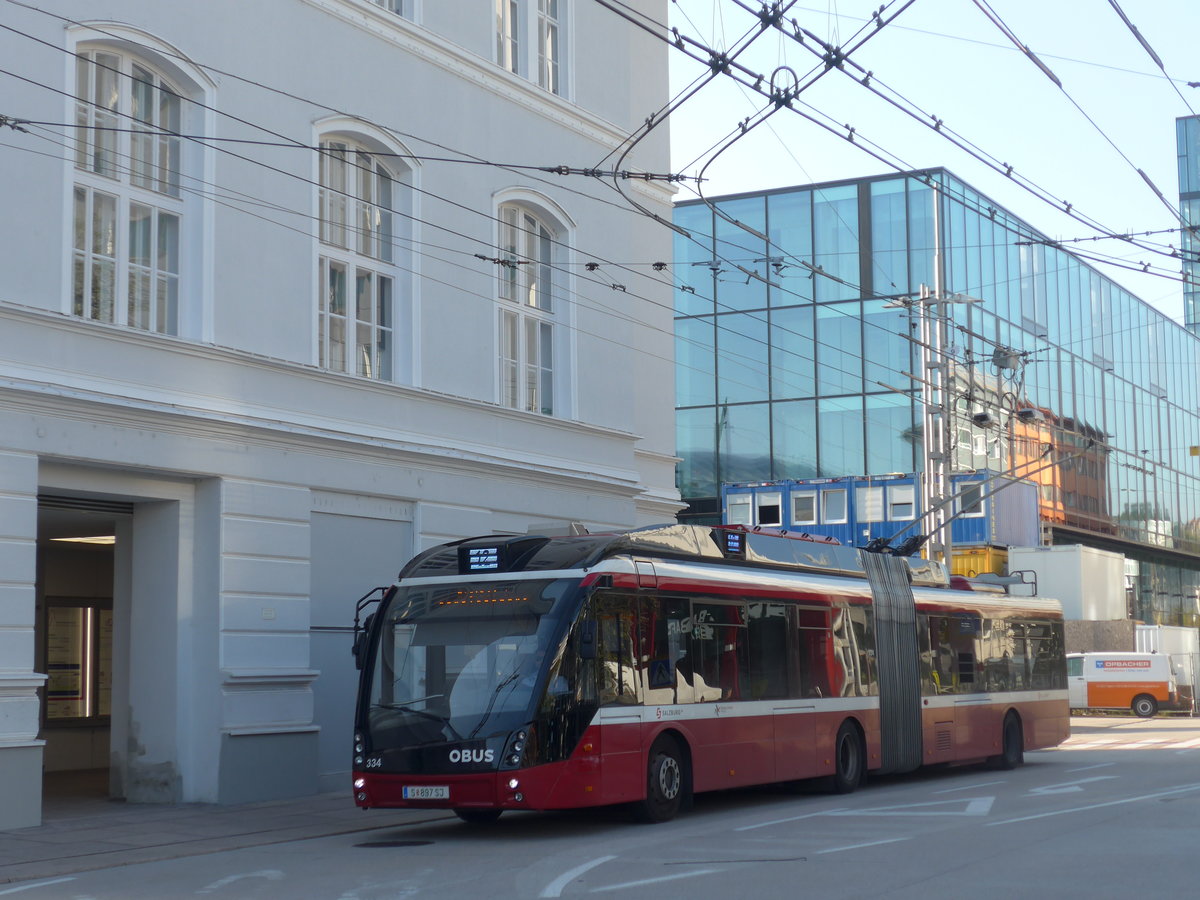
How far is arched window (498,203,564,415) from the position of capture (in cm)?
2361

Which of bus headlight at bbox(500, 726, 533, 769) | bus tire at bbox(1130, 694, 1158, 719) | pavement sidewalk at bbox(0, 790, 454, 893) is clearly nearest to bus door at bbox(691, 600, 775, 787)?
bus headlight at bbox(500, 726, 533, 769)

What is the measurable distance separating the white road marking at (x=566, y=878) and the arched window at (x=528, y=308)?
1175 centimetres

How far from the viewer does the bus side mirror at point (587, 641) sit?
14.7 metres

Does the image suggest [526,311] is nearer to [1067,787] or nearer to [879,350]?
[1067,787]

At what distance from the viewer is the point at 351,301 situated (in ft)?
68.2

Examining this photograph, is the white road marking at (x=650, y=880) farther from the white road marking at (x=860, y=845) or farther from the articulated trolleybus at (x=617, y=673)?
the articulated trolleybus at (x=617, y=673)

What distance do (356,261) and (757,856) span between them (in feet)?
36.4

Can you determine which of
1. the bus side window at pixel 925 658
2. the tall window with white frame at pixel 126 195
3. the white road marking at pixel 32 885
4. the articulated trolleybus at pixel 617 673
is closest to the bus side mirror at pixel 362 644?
the articulated trolleybus at pixel 617 673

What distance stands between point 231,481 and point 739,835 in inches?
297

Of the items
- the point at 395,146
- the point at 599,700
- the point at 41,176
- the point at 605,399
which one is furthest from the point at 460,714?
the point at 605,399

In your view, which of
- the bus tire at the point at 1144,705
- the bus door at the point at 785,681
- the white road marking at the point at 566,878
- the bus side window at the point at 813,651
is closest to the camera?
the white road marking at the point at 566,878

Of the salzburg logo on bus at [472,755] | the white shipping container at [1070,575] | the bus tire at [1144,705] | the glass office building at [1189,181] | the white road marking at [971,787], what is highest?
the glass office building at [1189,181]

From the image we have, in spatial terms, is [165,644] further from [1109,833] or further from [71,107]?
[1109,833]

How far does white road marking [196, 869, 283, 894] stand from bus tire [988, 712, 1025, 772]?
14612mm
